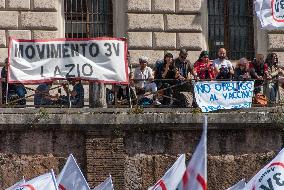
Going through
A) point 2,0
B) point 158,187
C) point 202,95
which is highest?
point 2,0

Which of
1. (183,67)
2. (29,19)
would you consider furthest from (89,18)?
(183,67)

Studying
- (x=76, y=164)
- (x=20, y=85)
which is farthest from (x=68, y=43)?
(x=76, y=164)

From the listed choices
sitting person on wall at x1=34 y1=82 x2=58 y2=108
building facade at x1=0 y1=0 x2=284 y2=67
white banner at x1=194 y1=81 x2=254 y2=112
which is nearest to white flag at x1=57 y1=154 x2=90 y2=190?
sitting person on wall at x1=34 y1=82 x2=58 y2=108

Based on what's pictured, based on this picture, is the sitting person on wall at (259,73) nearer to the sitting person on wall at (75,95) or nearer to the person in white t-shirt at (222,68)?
the person in white t-shirt at (222,68)

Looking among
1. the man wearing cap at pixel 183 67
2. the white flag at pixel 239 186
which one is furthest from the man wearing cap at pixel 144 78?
the white flag at pixel 239 186

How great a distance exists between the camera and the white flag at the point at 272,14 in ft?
77.3

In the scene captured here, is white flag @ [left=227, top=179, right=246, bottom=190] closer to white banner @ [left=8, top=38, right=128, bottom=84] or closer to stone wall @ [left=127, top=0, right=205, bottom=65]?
white banner @ [left=8, top=38, right=128, bottom=84]

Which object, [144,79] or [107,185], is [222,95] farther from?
[107,185]

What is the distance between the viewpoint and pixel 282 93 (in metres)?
23.4

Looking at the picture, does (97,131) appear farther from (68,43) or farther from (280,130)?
(280,130)

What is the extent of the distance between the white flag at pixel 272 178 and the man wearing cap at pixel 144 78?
11.9ft

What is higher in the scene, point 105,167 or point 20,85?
point 20,85

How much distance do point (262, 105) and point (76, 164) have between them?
13.0 feet

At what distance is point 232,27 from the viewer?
1073 inches
